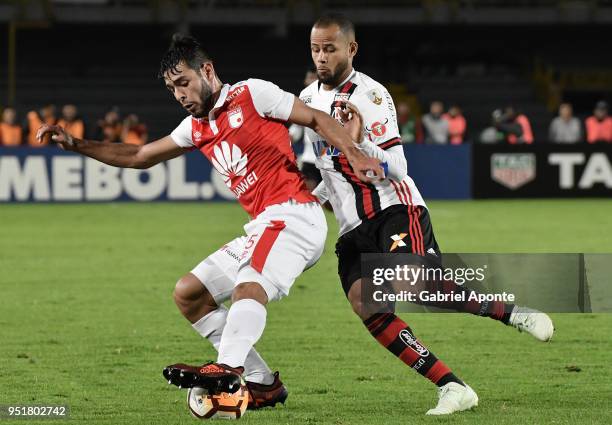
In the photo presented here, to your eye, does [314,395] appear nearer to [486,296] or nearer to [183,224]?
[486,296]

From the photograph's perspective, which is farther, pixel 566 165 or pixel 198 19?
pixel 198 19

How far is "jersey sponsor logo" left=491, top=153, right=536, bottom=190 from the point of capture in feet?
77.5

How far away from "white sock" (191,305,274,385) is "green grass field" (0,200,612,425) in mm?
183

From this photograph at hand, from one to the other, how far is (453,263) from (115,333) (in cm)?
354

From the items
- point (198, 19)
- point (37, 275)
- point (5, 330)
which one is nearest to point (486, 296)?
point (5, 330)

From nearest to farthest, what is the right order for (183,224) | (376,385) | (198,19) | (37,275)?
(376,385) → (37,275) → (183,224) → (198,19)

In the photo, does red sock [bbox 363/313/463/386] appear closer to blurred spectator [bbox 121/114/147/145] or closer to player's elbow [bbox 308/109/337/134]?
player's elbow [bbox 308/109/337/134]

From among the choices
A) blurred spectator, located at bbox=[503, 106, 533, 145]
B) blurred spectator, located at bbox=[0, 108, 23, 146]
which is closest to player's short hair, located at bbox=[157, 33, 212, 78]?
blurred spectator, located at bbox=[503, 106, 533, 145]

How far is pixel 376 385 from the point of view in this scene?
23.8 ft

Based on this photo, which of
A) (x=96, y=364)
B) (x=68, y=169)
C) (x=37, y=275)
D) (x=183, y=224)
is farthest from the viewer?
(x=68, y=169)

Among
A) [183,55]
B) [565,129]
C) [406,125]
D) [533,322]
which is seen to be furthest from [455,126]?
[183,55]

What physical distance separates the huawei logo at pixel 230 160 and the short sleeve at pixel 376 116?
679 millimetres

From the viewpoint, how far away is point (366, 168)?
5.82 meters

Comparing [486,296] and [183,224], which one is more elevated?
[486,296]
